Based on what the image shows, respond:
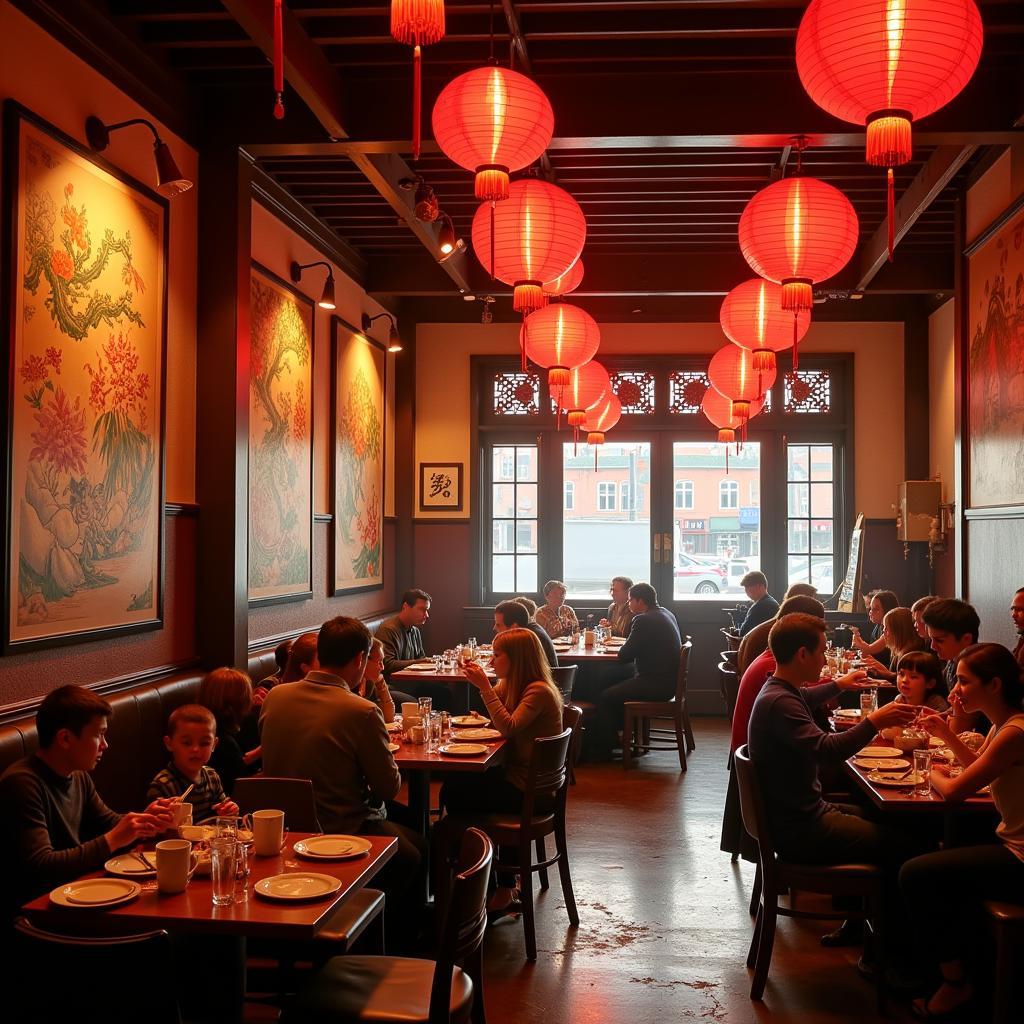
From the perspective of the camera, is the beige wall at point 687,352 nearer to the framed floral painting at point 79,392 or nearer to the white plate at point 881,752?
the framed floral painting at point 79,392

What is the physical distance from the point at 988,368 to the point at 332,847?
17.4ft

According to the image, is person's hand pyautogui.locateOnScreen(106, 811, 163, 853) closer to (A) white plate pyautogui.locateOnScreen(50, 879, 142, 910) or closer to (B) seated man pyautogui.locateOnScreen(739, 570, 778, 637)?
(A) white plate pyautogui.locateOnScreen(50, 879, 142, 910)

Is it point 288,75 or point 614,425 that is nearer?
point 288,75

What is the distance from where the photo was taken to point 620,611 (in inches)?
388

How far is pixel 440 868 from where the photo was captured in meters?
4.45

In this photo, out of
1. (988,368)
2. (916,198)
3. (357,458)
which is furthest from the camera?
(357,458)

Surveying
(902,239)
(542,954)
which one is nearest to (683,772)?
(542,954)

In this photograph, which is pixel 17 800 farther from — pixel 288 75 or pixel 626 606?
pixel 626 606

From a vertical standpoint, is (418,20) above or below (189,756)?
above

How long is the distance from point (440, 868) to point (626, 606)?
5629 mm

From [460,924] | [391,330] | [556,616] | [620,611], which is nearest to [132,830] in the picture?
[460,924]

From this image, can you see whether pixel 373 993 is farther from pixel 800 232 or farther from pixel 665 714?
pixel 665 714

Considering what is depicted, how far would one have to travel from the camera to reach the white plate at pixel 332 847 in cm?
308

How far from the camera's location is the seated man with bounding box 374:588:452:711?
8.33m
